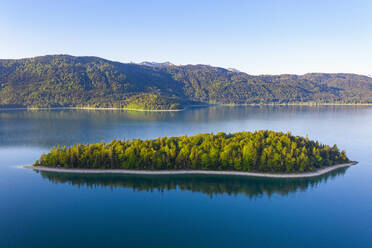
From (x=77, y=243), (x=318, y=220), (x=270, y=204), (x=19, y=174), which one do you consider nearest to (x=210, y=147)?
(x=270, y=204)

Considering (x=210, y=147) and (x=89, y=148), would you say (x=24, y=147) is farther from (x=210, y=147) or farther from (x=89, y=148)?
(x=210, y=147)

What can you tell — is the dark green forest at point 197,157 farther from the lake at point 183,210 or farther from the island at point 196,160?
the lake at point 183,210

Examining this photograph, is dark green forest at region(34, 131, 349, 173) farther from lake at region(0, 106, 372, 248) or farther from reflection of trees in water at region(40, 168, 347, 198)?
lake at region(0, 106, 372, 248)

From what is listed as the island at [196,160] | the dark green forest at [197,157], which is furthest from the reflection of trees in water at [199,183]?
the dark green forest at [197,157]

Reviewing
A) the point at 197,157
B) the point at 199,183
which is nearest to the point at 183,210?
the point at 199,183

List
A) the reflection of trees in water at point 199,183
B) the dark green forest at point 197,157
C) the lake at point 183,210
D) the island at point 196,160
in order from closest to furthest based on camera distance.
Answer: the lake at point 183,210 → the reflection of trees in water at point 199,183 → the island at point 196,160 → the dark green forest at point 197,157

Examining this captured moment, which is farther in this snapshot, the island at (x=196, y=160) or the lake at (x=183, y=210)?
the island at (x=196, y=160)
